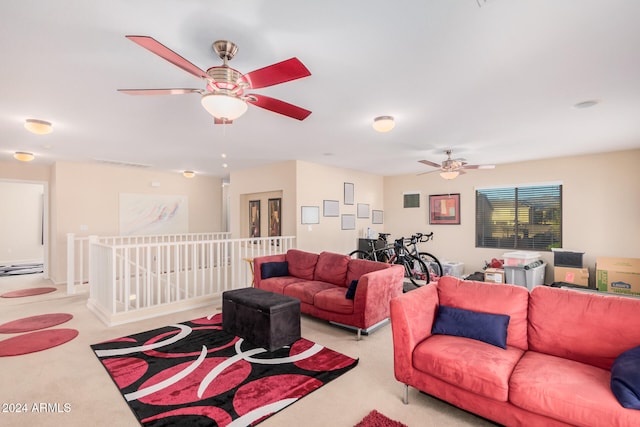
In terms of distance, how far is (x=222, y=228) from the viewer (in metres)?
9.14

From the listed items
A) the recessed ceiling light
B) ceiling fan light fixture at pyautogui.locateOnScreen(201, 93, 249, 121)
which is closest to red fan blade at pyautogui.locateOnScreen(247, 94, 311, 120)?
ceiling fan light fixture at pyautogui.locateOnScreen(201, 93, 249, 121)

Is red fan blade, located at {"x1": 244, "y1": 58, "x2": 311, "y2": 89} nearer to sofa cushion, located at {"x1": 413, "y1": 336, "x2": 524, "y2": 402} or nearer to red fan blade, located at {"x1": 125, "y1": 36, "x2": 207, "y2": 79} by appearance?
red fan blade, located at {"x1": 125, "y1": 36, "x2": 207, "y2": 79}

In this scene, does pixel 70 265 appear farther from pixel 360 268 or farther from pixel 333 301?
pixel 360 268

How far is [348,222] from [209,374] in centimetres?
512

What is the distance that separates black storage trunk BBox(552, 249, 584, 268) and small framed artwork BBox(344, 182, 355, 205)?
14.2 feet

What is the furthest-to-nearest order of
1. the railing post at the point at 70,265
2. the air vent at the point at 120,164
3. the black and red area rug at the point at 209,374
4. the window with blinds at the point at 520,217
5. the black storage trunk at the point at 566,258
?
the air vent at the point at 120,164
the window with blinds at the point at 520,217
the railing post at the point at 70,265
the black storage trunk at the point at 566,258
the black and red area rug at the point at 209,374

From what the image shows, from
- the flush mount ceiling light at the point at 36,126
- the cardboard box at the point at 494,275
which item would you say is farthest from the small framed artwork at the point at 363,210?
the flush mount ceiling light at the point at 36,126

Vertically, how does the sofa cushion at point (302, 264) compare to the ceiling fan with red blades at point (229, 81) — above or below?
below

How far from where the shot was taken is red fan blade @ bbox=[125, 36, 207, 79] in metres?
1.45

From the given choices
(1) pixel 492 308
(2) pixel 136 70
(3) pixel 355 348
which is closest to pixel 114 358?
(3) pixel 355 348

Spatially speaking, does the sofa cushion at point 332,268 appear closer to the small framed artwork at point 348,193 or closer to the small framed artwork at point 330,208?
the small framed artwork at point 330,208

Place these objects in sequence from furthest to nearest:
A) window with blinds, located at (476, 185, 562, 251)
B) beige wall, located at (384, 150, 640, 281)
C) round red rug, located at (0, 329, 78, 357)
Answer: window with blinds, located at (476, 185, 562, 251) → beige wall, located at (384, 150, 640, 281) → round red rug, located at (0, 329, 78, 357)

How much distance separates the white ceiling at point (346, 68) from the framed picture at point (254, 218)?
2971mm

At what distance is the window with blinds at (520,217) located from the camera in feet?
20.0
